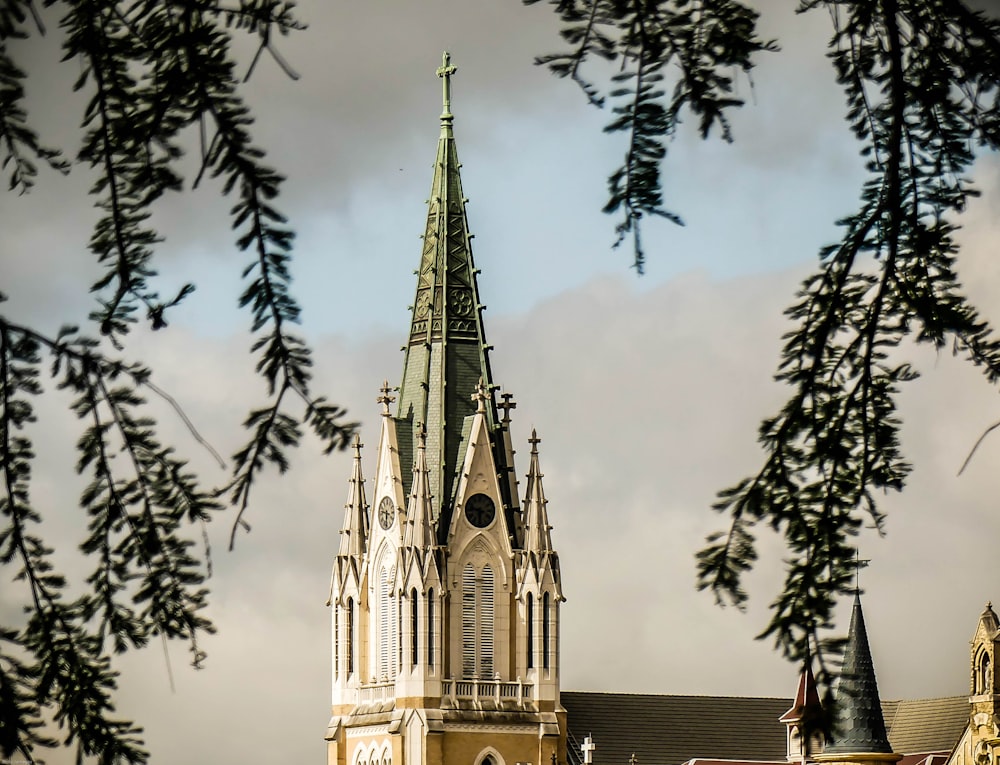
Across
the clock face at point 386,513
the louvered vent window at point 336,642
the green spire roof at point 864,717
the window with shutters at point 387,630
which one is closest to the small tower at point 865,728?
the green spire roof at point 864,717

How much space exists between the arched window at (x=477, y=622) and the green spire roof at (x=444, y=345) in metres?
1.65

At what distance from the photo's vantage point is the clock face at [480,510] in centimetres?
6406

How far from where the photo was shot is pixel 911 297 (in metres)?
5.89

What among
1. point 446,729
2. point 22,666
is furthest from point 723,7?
point 446,729

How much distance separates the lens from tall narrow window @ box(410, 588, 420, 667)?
62.9 m

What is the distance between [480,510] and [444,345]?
195 inches

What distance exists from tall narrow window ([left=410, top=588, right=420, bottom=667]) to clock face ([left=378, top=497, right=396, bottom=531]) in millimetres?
2535

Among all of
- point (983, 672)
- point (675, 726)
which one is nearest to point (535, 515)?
point (675, 726)

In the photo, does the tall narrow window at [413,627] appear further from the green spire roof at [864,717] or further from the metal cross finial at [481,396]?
the green spire roof at [864,717]

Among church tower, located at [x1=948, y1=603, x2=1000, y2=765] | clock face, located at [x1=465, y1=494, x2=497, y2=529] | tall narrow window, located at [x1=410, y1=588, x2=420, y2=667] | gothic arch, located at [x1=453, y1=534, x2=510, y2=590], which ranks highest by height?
clock face, located at [x1=465, y1=494, x2=497, y2=529]

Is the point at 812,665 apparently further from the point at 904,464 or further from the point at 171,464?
the point at 171,464

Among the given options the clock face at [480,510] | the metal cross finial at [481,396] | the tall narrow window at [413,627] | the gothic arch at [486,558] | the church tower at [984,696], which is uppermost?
the metal cross finial at [481,396]

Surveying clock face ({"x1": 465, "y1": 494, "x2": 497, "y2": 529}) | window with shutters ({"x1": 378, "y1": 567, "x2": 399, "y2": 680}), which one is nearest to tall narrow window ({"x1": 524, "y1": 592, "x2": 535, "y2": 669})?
clock face ({"x1": 465, "y1": 494, "x2": 497, "y2": 529})

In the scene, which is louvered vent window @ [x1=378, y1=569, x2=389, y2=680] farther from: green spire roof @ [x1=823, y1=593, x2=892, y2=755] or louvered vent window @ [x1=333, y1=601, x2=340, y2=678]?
green spire roof @ [x1=823, y1=593, x2=892, y2=755]
